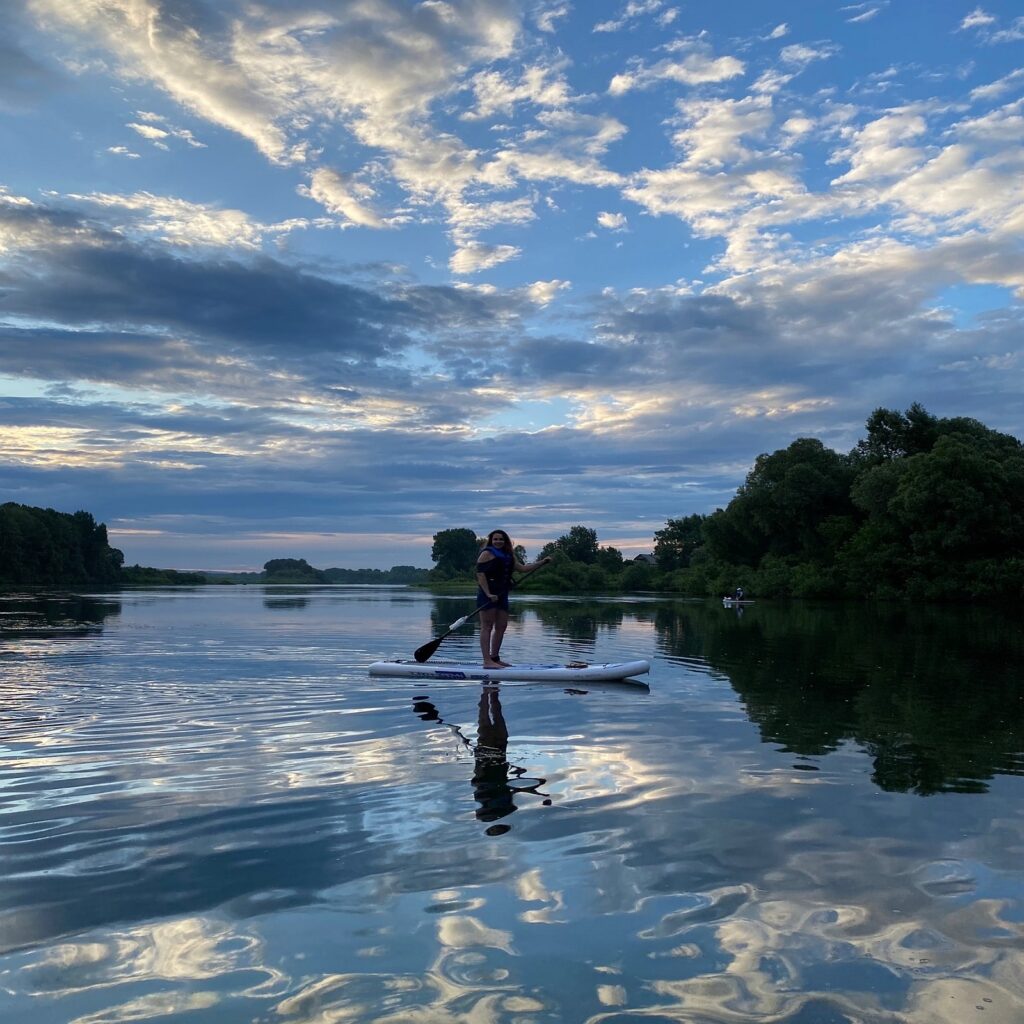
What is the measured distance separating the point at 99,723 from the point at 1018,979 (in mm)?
9927

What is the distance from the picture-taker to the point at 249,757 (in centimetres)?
886

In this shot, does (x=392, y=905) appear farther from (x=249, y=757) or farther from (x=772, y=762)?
(x=772, y=762)

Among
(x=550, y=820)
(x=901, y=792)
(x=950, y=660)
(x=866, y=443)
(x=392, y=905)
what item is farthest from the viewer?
(x=866, y=443)

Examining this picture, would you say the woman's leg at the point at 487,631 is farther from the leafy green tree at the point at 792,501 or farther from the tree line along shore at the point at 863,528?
the leafy green tree at the point at 792,501

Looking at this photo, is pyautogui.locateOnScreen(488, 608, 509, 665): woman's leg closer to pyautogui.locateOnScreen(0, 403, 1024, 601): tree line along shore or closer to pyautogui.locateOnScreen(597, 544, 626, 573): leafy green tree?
pyautogui.locateOnScreen(0, 403, 1024, 601): tree line along shore

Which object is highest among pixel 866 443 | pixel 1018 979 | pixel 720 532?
pixel 866 443

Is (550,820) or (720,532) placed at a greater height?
(720,532)

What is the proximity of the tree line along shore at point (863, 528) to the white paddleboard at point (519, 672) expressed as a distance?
122ft

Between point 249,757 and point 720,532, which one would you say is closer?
point 249,757

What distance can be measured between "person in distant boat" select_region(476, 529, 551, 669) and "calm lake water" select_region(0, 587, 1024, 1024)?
3107 millimetres

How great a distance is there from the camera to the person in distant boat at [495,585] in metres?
15.6

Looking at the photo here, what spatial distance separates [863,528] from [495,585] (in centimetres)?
5630

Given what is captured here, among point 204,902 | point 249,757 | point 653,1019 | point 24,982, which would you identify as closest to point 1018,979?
point 653,1019

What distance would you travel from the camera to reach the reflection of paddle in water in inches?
276
